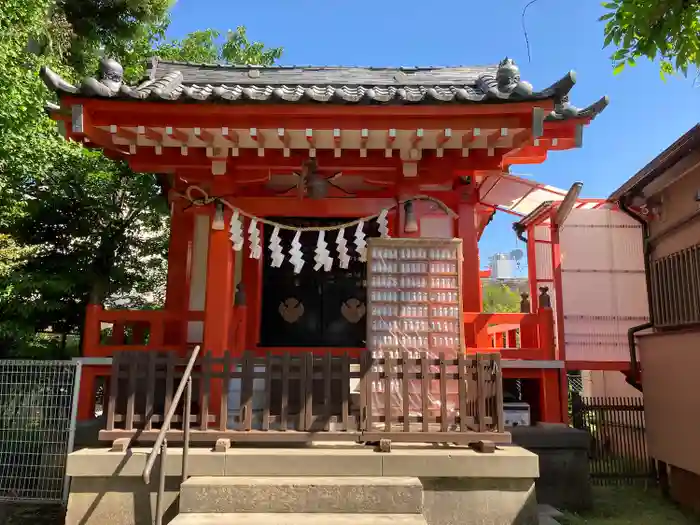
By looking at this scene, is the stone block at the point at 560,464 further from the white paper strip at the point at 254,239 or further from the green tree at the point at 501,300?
the green tree at the point at 501,300

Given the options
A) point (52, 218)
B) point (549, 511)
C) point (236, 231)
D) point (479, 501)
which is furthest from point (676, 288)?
point (52, 218)

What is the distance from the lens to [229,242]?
705 centimetres

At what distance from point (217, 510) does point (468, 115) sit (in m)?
5.11

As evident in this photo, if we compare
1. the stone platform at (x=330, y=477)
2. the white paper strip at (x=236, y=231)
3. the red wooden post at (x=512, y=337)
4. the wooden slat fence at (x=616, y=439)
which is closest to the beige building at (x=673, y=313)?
the wooden slat fence at (x=616, y=439)

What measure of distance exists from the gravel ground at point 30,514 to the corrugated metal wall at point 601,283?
7878mm

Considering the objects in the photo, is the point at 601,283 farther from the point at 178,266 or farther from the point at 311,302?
the point at 178,266

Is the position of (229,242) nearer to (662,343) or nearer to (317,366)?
(317,366)

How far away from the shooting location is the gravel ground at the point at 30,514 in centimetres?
644

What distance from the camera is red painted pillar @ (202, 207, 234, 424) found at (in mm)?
6762

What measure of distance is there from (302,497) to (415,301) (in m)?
2.74

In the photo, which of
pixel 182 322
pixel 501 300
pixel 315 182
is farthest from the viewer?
pixel 501 300

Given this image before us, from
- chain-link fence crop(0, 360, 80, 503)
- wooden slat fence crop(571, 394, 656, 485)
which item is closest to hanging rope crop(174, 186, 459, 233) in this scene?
chain-link fence crop(0, 360, 80, 503)

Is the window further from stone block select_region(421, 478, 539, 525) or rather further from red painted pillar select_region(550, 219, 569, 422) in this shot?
stone block select_region(421, 478, 539, 525)

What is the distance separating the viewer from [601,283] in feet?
29.2
